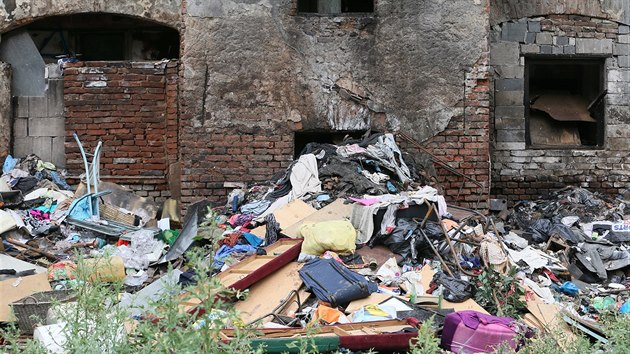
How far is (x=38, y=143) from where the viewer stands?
9766 mm

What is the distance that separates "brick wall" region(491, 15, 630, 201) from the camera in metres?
10.2

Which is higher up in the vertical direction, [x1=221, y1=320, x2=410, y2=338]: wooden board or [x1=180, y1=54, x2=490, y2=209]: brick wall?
[x1=180, y1=54, x2=490, y2=209]: brick wall

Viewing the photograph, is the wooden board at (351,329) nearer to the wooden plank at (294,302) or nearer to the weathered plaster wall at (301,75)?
the wooden plank at (294,302)

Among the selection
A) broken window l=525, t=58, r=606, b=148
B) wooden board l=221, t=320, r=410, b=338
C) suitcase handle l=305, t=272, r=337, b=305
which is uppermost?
broken window l=525, t=58, r=606, b=148

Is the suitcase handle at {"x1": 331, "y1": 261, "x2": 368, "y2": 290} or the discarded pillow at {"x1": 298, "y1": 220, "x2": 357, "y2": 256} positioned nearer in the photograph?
the suitcase handle at {"x1": 331, "y1": 261, "x2": 368, "y2": 290}

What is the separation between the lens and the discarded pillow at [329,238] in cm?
681

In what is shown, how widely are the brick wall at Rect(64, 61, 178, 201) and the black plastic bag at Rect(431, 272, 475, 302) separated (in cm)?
419

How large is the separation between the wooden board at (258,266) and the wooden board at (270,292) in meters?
0.06

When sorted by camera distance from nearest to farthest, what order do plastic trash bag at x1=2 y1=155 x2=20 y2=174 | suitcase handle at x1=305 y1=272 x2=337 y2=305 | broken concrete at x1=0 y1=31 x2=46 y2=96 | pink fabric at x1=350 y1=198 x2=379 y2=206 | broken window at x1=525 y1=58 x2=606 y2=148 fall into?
1. suitcase handle at x1=305 y1=272 x2=337 y2=305
2. pink fabric at x1=350 y1=198 x2=379 y2=206
3. plastic trash bag at x1=2 y1=155 x2=20 y2=174
4. broken concrete at x1=0 y1=31 x2=46 y2=96
5. broken window at x1=525 y1=58 x2=606 y2=148

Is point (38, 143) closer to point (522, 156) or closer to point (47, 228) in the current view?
point (47, 228)

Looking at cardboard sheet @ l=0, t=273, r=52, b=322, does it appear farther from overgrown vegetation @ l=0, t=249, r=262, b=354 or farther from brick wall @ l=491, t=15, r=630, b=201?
brick wall @ l=491, t=15, r=630, b=201

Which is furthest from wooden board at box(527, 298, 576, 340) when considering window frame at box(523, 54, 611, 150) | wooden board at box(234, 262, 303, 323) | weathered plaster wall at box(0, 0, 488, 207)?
window frame at box(523, 54, 611, 150)

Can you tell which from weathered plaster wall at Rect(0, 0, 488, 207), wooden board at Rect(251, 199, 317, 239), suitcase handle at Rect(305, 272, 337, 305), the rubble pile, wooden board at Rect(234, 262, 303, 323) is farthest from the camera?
weathered plaster wall at Rect(0, 0, 488, 207)

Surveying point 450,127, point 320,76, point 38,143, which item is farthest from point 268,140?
point 38,143
